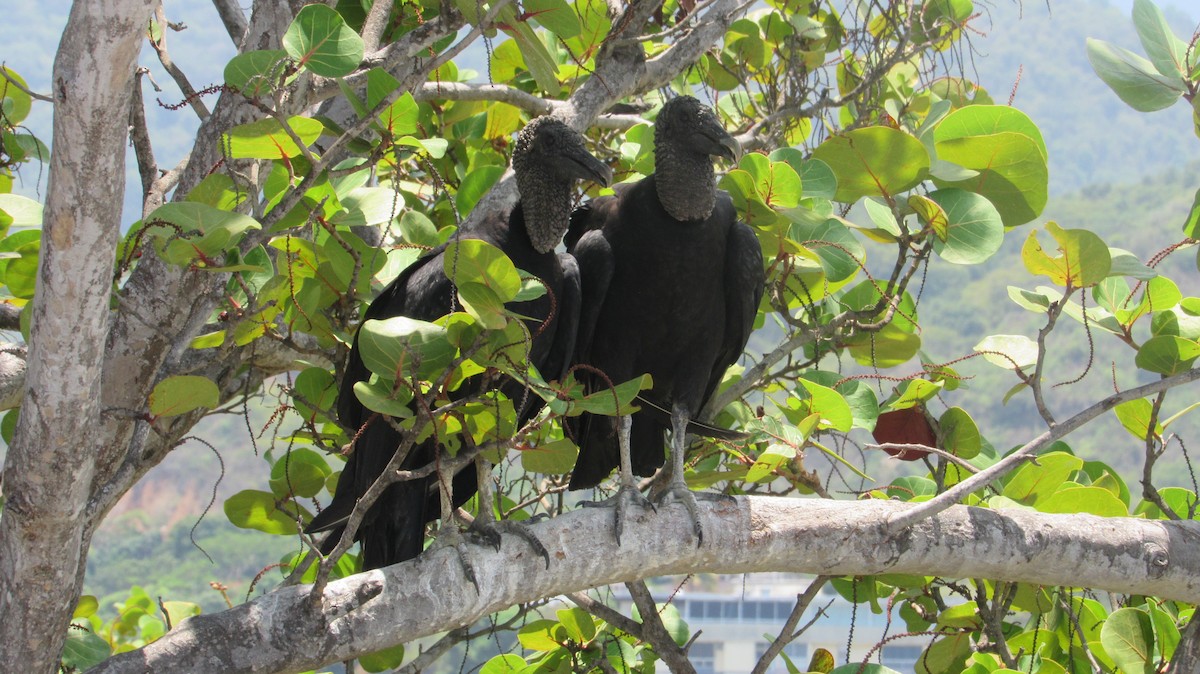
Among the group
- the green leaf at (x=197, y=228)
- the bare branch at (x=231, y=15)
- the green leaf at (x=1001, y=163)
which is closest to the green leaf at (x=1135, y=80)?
the green leaf at (x=1001, y=163)

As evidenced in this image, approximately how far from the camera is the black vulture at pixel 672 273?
2.79 meters

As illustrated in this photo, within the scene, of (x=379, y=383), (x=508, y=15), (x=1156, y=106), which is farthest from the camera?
(x=1156, y=106)

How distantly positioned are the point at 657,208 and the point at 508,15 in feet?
2.71

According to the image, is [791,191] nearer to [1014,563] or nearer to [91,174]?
[1014,563]

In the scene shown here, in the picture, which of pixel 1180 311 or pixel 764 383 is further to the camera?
pixel 764 383

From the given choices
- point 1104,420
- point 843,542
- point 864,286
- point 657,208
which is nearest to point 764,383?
point 864,286

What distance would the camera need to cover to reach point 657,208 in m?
2.81

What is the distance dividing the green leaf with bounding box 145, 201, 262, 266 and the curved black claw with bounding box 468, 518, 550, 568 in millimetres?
742

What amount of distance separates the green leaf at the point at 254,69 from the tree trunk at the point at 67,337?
0.44 m

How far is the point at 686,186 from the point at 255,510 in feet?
4.28

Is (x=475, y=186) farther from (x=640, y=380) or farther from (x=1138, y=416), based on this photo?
(x=1138, y=416)

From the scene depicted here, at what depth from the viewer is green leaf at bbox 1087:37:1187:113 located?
2482 millimetres

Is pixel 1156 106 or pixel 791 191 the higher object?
pixel 1156 106

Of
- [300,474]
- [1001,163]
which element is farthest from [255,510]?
[1001,163]
